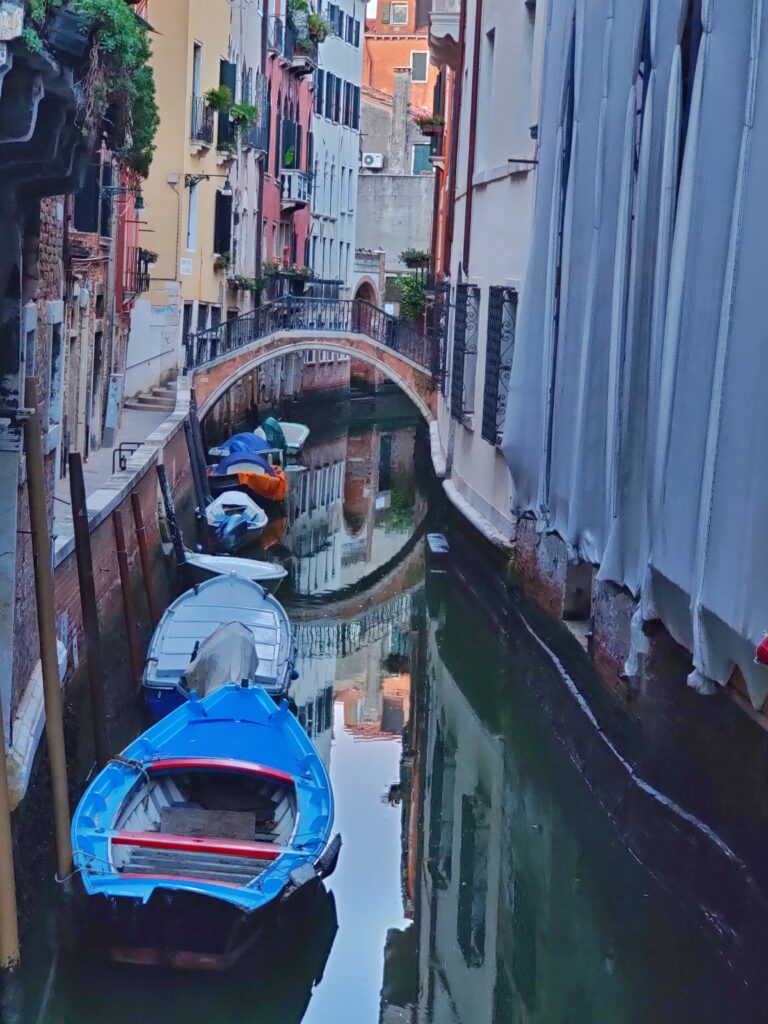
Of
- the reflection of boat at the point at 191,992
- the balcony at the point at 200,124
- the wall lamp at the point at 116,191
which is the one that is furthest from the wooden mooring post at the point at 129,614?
the balcony at the point at 200,124

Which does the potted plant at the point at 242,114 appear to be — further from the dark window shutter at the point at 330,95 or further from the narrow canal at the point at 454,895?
the narrow canal at the point at 454,895

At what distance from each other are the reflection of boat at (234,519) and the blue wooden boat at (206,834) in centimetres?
739

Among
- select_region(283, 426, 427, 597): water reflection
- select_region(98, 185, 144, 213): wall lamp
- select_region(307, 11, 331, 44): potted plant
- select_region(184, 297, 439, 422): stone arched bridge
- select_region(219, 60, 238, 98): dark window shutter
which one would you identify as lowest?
select_region(283, 426, 427, 597): water reflection

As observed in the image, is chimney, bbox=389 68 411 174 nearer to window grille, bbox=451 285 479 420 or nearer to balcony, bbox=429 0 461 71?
balcony, bbox=429 0 461 71

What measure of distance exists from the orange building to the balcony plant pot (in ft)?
133

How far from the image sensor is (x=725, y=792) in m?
5.63

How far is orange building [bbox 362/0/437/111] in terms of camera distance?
4366 cm

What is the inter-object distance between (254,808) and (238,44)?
18.5m

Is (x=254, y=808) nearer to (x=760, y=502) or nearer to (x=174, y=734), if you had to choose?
(x=174, y=734)

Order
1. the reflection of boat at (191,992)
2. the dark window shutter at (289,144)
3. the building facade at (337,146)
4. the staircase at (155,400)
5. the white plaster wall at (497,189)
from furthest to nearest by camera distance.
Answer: the building facade at (337,146) → the dark window shutter at (289,144) → the staircase at (155,400) → the white plaster wall at (497,189) → the reflection of boat at (191,992)

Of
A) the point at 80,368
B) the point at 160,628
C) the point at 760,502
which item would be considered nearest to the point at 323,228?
the point at 80,368

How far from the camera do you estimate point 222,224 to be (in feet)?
73.2

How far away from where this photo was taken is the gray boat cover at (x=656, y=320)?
16.2 feet

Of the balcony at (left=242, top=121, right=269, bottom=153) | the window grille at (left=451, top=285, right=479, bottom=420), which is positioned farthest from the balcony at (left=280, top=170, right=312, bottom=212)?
the window grille at (left=451, top=285, right=479, bottom=420)
